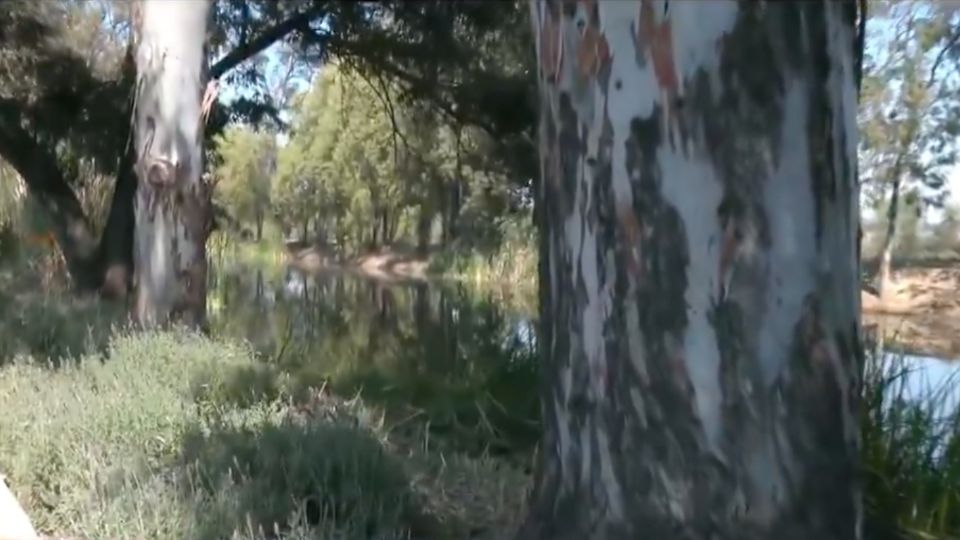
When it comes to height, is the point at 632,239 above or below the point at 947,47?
below

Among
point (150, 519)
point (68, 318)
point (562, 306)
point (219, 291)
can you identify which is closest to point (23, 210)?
point (219, 291)

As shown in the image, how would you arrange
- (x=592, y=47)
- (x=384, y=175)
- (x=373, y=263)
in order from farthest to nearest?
(x=373, y=263) → (x=384, y=175) → (x=592, y=47)

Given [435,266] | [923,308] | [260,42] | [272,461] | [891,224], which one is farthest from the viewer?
[435,266]

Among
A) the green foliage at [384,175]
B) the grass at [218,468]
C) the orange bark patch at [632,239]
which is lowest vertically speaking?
the grass at [218,468]

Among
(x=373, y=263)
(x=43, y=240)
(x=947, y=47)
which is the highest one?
(x=947, y=47)

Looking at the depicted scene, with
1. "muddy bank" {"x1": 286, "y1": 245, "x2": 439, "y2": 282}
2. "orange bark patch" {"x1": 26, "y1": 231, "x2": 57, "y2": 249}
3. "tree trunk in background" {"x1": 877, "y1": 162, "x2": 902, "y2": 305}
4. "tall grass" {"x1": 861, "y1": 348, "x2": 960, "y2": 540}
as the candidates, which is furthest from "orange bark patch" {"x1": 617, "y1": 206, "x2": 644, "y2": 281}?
"muddy bank" {"x1": 286, "y1": 245, "x2": 439, "y2": 282}

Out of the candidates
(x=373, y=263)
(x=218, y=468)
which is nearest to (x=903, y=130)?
(x=218, y=468)

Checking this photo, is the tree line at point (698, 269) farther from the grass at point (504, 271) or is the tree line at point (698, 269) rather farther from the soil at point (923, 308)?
the grass at point (504, 271)

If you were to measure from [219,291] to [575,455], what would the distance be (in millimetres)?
13350

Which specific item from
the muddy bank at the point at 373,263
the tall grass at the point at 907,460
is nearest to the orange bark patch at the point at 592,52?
the tall grass at the point at 907,460

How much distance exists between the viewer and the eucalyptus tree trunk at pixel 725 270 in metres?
2.97

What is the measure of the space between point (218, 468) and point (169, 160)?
4.86m

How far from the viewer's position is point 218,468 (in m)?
4.74

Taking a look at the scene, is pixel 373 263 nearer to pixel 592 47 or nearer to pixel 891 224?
pixel 891 224
